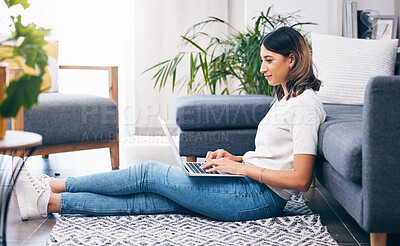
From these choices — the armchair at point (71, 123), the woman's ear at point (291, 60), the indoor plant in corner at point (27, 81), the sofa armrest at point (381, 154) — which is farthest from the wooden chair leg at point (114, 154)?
the indoor plant in corner at point (27, 81)

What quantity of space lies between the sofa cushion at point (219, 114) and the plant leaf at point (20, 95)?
179 cm

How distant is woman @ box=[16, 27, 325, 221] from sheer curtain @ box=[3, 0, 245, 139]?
2.51 m

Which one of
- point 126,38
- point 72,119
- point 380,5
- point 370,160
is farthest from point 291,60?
point 126,38

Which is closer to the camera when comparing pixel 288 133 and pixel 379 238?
pixel 379 238

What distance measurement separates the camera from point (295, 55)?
5.99 ft

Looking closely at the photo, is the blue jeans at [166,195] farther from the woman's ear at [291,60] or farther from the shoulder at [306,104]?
the woman's ear at [291,60]

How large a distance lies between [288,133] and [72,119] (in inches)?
57.3

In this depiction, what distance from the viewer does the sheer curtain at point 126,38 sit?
4527mm

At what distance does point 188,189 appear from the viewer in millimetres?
1872

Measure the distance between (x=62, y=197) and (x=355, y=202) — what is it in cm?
113

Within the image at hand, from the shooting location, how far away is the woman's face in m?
1.84

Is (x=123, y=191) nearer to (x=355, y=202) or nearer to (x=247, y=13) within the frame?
(x=355, y=202)

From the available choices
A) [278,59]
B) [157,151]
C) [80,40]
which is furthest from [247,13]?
[278,59]

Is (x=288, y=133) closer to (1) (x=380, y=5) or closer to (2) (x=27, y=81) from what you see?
(2) (x=27, y=81)
